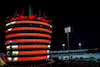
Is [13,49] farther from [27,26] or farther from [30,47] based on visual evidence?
[27,26]

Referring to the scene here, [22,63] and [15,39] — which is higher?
[15,39]

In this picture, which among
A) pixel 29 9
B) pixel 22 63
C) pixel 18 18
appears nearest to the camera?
pixel 22 63

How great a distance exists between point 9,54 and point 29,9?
18.2 metres

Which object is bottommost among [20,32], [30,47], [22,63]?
[22,63]

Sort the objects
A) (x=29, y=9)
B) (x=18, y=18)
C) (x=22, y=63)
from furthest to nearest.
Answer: (x=29, y=9), (x=18, y=18), (x=22, y=63)

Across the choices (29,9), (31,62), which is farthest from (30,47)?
(29,9)

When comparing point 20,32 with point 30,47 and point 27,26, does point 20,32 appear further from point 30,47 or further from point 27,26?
point 30,47

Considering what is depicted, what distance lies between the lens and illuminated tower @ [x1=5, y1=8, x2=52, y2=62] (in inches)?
1380

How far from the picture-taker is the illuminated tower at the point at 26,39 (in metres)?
35.1

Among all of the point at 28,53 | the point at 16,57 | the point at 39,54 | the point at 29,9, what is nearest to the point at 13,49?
the point at 16,57

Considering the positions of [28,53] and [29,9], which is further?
[29,9]

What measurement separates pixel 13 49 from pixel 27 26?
8.71 meters

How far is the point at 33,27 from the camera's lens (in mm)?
36625

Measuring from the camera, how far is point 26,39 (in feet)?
116
